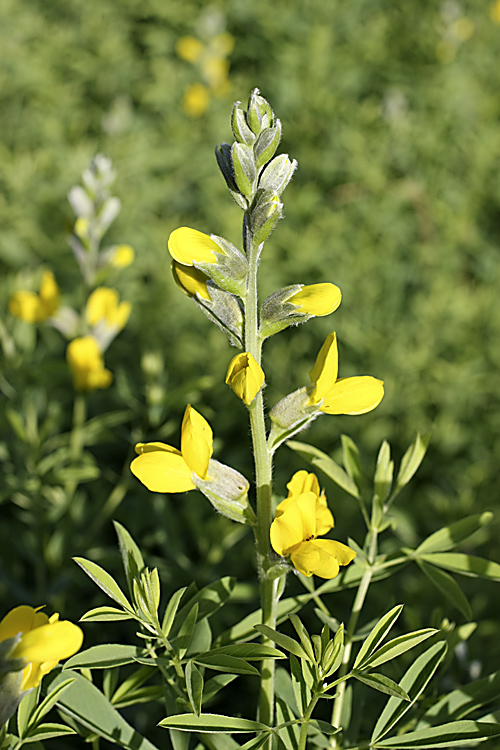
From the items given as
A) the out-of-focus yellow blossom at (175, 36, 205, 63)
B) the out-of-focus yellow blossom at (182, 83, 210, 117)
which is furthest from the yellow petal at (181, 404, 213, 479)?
the out-of-focus yellow blossom at (175, 36, 205, 63)

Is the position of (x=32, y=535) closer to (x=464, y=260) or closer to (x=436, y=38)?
(x=464, y=260)

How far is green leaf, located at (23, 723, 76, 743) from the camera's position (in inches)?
36.7

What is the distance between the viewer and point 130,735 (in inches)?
40.2

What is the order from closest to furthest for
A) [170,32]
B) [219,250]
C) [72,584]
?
[219,250] < [72,584] < [170,32]

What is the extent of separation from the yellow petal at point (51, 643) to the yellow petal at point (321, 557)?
1.01 feet

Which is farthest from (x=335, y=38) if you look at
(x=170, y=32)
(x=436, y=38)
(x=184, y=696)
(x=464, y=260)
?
(x=184, y=696)

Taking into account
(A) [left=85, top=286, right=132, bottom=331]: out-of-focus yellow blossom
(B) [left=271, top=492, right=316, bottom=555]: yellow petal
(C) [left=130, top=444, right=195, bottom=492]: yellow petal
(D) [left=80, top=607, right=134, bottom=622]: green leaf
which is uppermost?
(A) [left=85, top=286, right=132, bottom=331]: out-of-focus yellow blossom

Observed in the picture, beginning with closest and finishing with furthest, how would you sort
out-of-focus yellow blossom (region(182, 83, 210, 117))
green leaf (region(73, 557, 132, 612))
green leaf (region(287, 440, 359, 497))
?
green leaf (region(73, 557, 132, 612)) → green leaf (region(287, 440, 359, 497)) → out-of-focus yellow blossom (region(182, 83, 210, 117))

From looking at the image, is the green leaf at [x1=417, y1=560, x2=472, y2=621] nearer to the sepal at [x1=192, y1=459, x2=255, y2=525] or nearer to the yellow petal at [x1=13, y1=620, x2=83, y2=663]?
the sepal at [x1=192, y1=459, x2=255, y2=525]

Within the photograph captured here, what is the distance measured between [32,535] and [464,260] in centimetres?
302

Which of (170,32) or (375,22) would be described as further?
(170,32)

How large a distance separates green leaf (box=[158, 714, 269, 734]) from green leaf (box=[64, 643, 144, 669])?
129 millimetres

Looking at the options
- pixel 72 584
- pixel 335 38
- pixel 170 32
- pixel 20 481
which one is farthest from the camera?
pixel 170 32

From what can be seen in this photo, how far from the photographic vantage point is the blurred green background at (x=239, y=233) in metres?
2.14
